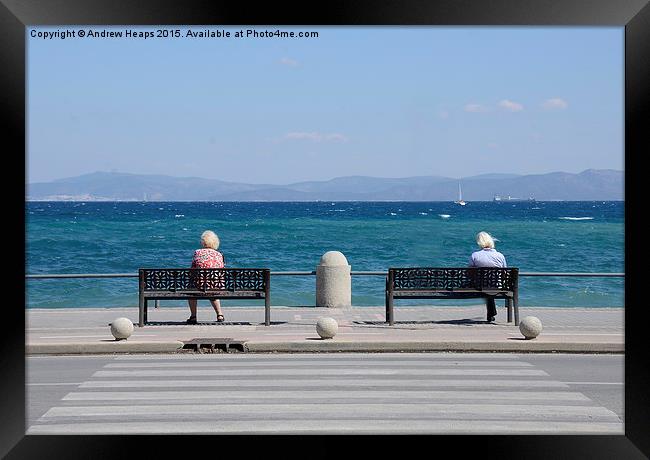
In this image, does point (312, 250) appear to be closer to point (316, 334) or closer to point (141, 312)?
point (141, 312)

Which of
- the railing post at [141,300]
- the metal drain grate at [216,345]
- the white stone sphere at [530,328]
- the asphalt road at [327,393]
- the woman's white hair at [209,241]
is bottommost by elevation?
the asphalt road at [327,393]

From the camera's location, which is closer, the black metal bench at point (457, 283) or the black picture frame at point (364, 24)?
the black picture frame at point (364, 24)

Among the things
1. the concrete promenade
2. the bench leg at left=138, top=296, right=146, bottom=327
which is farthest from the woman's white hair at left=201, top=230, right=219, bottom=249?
the bench leg at left=138, top=296, right=146, bottom=327

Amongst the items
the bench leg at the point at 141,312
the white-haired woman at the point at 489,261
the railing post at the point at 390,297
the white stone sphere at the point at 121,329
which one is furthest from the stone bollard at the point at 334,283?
the white stone sphere at the point at 121,329

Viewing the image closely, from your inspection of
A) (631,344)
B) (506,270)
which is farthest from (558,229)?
(631,344)

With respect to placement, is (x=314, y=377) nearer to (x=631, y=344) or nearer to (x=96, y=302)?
(x=631, y=344)

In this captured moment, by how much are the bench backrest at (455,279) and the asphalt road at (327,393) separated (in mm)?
3007

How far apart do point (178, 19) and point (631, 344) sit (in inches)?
161

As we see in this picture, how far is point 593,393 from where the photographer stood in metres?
11.6

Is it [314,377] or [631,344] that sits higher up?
[631,344]

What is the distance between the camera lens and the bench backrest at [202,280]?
57.2 feet

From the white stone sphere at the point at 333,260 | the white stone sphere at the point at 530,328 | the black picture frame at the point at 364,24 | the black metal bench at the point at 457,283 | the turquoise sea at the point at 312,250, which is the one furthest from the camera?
the turquoise sea at the point at 312,250

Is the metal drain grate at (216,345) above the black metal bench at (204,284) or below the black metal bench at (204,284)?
below

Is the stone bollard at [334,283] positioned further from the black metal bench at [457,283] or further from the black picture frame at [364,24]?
the black picture frame at [364,24]
